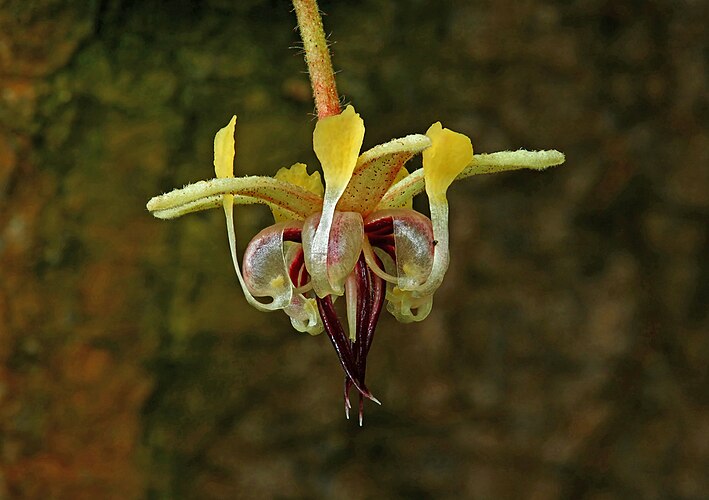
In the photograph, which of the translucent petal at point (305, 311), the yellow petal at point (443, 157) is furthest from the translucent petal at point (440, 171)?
the translucent petal at point (305, 311)

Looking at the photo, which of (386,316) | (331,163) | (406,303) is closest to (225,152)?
(331,163)

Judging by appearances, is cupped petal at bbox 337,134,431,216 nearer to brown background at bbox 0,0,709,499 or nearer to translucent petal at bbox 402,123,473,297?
translucent petal at bbox 402,123,473,297

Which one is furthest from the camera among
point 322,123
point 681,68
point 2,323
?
point 681,68

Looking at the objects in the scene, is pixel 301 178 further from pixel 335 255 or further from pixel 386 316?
pixel 386 316

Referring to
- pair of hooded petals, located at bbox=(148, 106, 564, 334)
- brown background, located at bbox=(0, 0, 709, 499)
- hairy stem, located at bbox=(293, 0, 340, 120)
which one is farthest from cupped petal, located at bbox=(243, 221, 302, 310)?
brown background, located at bbox=(0, 0, 709, 499)

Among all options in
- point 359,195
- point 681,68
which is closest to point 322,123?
point 359,195

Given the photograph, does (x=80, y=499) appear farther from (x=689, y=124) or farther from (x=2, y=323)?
(x=689, y=124)

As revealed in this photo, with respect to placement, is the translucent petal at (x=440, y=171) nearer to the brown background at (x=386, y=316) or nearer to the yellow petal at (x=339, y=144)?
the yellow petal at (x=339, y=144)
